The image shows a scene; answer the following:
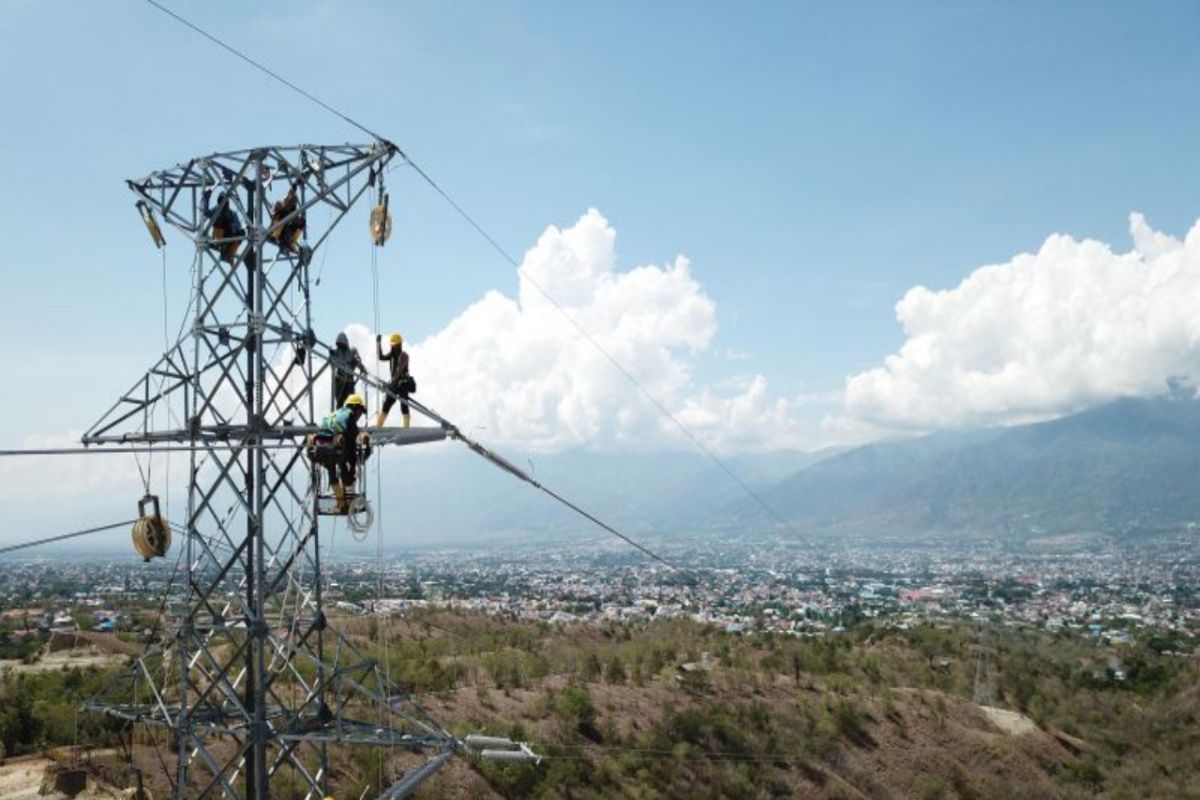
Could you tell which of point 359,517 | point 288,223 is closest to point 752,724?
point 359,517

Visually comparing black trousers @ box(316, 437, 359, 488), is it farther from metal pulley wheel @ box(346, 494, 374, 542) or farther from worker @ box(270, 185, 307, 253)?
worker @ box(270, 185, 307, 253)

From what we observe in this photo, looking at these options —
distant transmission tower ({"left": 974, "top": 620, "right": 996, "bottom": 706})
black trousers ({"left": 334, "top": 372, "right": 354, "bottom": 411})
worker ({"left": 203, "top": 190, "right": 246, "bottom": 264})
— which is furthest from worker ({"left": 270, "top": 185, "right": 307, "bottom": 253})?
distant transmission tower ({"left": 974, "top": 620, "right": 996, "bottom": 706})

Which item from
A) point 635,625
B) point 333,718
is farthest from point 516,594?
point 333,718

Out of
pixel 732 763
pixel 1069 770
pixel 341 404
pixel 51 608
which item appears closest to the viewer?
pixel 341 404

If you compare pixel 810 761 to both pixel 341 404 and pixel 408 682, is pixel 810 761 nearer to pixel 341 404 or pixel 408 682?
pixel 408 682

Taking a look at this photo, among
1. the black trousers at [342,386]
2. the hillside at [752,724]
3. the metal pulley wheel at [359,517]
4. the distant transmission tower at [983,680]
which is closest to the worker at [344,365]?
the black trousers at [342,386]

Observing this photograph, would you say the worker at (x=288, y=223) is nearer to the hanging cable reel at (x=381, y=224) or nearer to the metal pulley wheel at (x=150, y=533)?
the hanging cable reel at (x=381, y=224)
